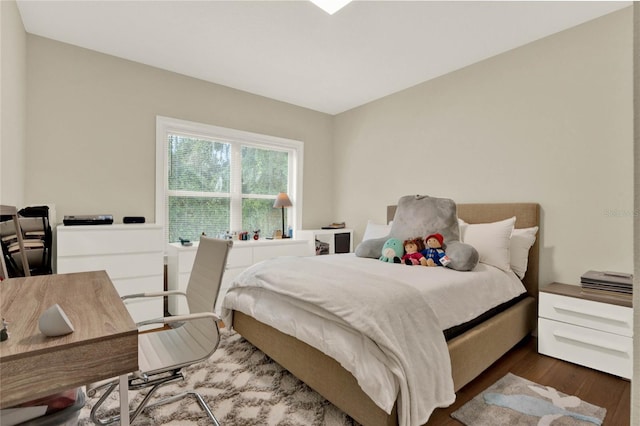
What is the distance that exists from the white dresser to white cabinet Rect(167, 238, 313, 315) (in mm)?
196

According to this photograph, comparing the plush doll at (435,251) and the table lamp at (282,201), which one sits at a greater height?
the table lamp at (282,201)

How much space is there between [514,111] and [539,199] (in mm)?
852

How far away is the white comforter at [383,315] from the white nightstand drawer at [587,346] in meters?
0.48

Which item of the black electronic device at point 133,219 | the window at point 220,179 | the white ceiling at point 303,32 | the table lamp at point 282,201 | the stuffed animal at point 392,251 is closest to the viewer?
the white ceiling at point 303,32

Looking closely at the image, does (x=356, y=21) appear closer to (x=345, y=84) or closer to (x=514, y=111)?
(x=345, y=84)

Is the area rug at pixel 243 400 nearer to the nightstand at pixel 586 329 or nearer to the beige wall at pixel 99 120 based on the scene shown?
the nightstand at pixel 586 329

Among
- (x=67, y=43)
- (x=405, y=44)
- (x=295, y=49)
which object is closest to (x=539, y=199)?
(x=405, y=44)

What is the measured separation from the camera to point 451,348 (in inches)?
66.5

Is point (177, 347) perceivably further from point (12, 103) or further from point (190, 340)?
point (12, 103)

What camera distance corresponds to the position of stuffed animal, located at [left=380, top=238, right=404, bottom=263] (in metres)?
2.58

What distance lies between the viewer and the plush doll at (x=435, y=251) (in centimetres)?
241

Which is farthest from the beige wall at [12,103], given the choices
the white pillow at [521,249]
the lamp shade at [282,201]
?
the white pillow at [521,249]

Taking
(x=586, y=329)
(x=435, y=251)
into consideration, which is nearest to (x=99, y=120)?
(x=435, y=251)

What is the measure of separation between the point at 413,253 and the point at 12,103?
3.17m
